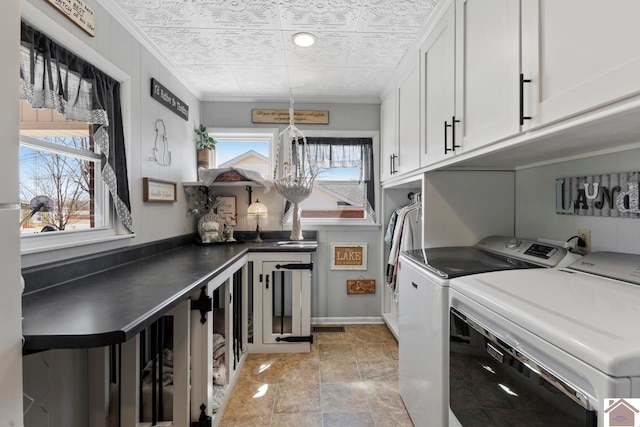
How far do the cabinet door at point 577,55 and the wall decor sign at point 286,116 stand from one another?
232 centimetres

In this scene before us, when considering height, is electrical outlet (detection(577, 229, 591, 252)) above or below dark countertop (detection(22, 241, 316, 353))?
above

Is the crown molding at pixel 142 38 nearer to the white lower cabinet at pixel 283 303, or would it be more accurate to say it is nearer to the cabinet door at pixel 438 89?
→ the white lower cabinet at pixel 283 303

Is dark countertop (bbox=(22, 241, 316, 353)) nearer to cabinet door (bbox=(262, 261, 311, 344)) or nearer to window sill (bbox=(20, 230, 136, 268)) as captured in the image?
window sill (bbox=(20, 230, 136, 268))

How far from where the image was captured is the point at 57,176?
1525mm

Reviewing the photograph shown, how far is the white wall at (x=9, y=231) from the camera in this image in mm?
625

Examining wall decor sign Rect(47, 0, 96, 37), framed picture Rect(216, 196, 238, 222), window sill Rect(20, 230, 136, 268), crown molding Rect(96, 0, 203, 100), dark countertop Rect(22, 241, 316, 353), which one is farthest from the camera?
framed picture Rect(216, 196, 238, 222)

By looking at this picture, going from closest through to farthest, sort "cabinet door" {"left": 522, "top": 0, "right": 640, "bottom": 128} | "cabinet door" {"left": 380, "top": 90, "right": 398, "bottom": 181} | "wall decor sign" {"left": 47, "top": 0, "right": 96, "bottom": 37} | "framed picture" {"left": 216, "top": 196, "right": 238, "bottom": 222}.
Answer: "cabinet door" {"left": 522, "top": 0, "right": 640, "bottom": 128} → "wall decor sign" {"left": 47, "top": 0, "right": 96, "bottom": 37} → "cabinet door" {"left": 380, "top": 90, "right": 398, "bottom": 181} → "framed picture" {"left": 216, "top": 196, "right": 238, "bottom": 222}

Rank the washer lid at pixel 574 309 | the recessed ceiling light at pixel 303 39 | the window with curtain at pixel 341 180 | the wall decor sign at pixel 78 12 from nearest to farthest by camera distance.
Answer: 1. the washer lid at pixel 574 309
2. the wall decor sign at pixel 78 12
3. the recessed ceiling light at pixel 303 39
4. the window with curtain at pixel 341 180

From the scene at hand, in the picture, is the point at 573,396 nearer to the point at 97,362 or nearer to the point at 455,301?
the point at 455,301


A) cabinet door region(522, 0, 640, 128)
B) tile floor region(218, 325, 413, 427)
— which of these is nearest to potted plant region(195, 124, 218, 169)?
tile floor region(218, 325, 413, 427)

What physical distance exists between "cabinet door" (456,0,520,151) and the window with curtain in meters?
1.77

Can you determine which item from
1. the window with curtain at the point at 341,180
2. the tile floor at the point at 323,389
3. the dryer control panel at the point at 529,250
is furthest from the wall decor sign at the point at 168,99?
the dryer control panel at the point at 529,250

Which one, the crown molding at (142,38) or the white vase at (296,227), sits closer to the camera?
the crown molding at (142,38)

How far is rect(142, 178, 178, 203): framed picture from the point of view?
2117mm
